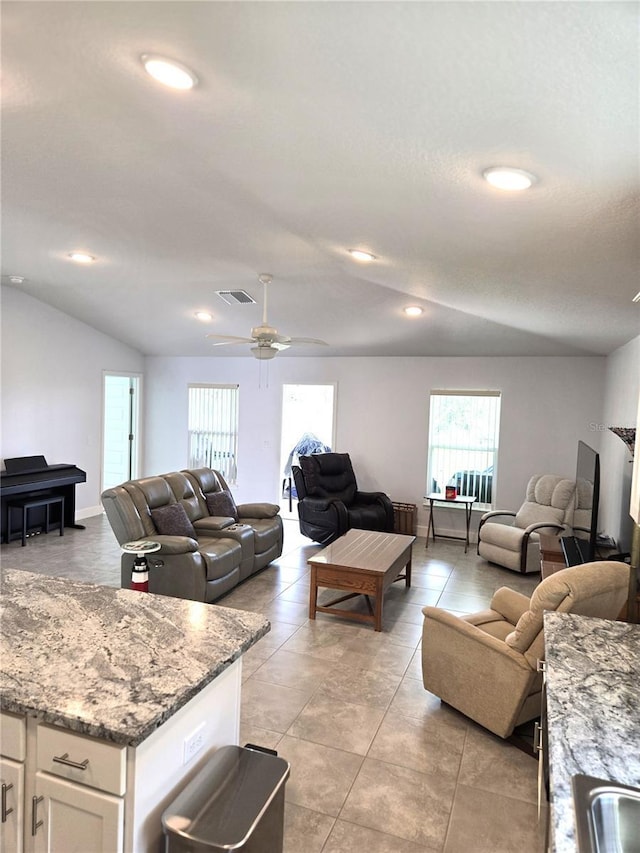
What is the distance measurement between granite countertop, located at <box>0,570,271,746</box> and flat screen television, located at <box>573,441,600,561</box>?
2399 millimetres

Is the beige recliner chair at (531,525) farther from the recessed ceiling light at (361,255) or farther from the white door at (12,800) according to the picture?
the white door at (12,800)

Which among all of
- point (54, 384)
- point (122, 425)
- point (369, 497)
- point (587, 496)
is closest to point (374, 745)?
point (587, 496)

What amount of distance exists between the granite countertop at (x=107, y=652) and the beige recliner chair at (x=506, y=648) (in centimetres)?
141

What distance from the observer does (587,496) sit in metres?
4.96

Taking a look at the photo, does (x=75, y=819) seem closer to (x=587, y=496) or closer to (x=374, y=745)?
(x=374, y=745)

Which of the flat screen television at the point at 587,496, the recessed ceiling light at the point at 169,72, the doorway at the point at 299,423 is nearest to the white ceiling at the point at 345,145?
the recessed ceiling light at the point at 169,72

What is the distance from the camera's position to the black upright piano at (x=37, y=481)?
6.00 m

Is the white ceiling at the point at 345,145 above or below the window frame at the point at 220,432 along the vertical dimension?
above

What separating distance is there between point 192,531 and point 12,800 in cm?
328

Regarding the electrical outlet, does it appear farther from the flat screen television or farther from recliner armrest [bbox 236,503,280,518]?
recliner armrest [bbox 236,503,280,518]

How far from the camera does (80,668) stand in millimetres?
1598

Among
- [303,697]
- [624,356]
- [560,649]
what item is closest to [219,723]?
[560,649]

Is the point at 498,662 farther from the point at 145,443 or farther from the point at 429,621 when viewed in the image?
the point at 145,443

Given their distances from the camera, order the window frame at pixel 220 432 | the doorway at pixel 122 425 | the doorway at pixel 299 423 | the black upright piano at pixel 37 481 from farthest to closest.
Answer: the doorway at pixel 122 425
the window frame at pixel 220 432
the doorway at pixel 299 423
the black upright piano at pixel 37 481
